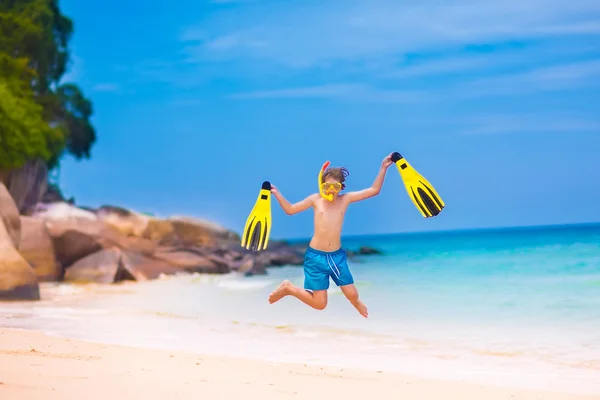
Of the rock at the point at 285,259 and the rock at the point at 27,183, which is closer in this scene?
the rock at the point at 27,183

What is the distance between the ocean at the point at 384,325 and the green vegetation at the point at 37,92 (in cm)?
946

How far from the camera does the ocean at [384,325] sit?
9.27 metres

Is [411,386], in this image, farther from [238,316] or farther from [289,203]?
[238,316]

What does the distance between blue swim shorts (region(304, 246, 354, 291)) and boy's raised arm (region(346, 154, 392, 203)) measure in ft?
1.57

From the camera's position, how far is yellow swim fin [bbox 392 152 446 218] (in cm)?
678

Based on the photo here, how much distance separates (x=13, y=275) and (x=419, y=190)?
9377mm

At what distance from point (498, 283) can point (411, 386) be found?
1470 centimetres

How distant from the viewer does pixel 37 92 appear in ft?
128

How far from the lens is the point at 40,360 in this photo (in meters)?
7.12

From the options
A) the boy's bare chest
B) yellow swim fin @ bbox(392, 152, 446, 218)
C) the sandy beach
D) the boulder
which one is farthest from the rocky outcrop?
yellow swim fin @ bbox(392, 152, 446, 218)

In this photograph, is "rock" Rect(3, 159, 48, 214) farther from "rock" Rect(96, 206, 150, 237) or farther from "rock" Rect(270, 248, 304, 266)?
"rock" Rect(270, 248, 304, 266)

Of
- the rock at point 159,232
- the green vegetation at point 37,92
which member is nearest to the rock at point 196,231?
the rock at point 159,232

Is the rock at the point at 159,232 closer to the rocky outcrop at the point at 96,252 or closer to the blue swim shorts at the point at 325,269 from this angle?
the rocky outcrop at the point at 96,252

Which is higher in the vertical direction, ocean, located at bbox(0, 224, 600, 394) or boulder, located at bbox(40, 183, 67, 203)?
boulder, located at bbox(40, 183, 67, 203)
